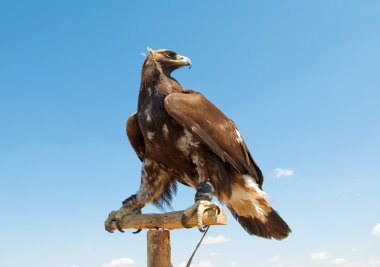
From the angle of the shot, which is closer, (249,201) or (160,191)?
(249,201)

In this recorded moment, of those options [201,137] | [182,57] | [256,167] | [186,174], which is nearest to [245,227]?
[256,167]

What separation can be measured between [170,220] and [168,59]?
1.98 metres

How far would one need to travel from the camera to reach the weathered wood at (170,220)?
374cm

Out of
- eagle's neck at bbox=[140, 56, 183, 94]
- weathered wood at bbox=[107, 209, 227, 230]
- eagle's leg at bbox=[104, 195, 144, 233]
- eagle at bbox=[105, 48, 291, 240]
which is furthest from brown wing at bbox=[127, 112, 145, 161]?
weathered wood at bbox=[107, 209, 227, 230]

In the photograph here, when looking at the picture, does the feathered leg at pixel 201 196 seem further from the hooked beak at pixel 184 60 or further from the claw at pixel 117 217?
the hooked beak at pixel 184 60

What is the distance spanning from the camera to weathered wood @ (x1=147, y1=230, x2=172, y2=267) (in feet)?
12.5

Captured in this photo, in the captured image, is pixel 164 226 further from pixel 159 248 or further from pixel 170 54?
pixel 170 54

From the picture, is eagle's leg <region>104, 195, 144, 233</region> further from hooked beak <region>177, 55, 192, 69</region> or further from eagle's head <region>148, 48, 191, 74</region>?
hooked beak <region>177, 55, 192, 69</region>

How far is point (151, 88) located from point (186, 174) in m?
1.07

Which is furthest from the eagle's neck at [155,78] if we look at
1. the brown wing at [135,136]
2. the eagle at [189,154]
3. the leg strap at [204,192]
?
the leg strap at [204,192]

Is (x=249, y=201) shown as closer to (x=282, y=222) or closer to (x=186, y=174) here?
(x=282, y=222)

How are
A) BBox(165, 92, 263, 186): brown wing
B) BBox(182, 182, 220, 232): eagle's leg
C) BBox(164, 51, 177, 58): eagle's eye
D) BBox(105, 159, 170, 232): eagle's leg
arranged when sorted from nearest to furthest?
BBox(182, 182, 220, 232): eagle's leg, BBox(165, 92, 263, 186): brown wing, BBox(105, 159, 170, 232): eagle's leg, BBox(164, 51, 177, 58): eagle's eye

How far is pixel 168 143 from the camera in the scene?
4.18 meters

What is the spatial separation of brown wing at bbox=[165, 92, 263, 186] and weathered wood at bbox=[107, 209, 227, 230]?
610 mm
